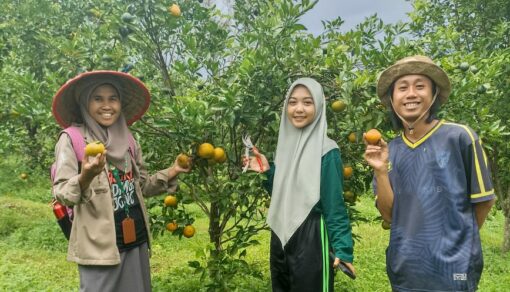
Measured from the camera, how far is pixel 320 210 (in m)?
2.14

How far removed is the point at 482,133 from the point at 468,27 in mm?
3575

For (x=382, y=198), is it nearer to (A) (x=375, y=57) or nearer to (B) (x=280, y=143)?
(B) (x=280, y=143)

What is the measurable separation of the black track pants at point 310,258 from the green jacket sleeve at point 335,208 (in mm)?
48

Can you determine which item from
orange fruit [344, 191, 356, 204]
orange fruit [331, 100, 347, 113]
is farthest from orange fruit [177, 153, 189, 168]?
orange fruit [344, 191, 356, 204]

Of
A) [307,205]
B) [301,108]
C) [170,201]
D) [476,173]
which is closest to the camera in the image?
[476,173]

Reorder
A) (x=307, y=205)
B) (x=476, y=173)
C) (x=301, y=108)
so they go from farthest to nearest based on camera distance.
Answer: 1. (x=301, y=108)
2. (x=307, y=205)
3. (x=476, y=173)

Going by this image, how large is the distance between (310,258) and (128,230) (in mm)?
851

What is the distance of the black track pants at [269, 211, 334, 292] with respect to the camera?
209cm

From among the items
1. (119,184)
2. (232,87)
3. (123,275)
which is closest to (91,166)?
(119,184)

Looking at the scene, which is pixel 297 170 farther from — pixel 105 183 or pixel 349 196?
pixel 349 196

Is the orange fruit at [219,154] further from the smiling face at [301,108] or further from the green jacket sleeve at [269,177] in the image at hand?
the smiling face at [301,108]

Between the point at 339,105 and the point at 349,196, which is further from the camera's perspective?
the point at 349,196

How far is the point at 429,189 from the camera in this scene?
71.8 inches

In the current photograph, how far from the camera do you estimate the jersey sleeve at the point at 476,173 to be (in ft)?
5.76
